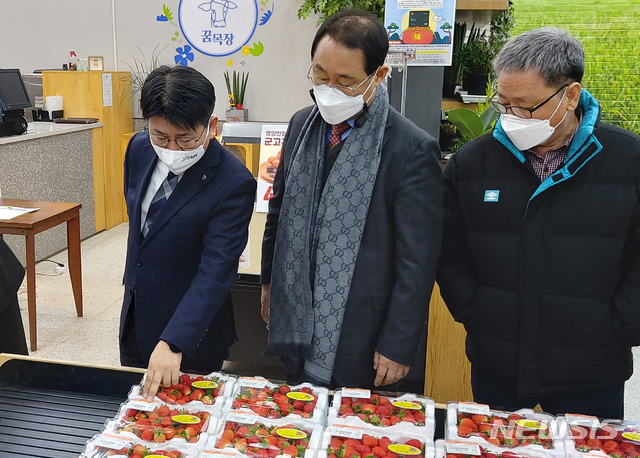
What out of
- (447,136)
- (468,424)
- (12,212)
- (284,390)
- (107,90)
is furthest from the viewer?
(107,90)

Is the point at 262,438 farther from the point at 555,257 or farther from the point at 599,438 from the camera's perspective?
the point at 555,257

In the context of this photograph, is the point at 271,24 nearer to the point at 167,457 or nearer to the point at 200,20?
the point at 200,20

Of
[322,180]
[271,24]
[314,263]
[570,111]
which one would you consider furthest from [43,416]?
[271,24]

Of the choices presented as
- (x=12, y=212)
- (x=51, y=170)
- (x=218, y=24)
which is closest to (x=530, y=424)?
(x=12, y=212)

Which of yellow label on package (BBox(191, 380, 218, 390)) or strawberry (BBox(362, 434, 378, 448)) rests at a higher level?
yellow label on package (BBox(191, 380, 218, 390))

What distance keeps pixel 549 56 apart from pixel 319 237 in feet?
2.32

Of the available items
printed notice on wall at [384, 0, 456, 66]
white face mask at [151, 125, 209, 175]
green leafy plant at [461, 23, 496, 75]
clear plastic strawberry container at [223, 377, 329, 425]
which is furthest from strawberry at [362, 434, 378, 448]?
green leafy plant at [461, 23, 496, 75]

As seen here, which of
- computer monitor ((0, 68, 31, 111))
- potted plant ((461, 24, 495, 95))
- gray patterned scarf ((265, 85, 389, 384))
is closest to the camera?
gray patterned scarf ((265, 85, 389, 384))

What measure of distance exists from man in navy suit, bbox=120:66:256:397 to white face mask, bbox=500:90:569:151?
2.20ft

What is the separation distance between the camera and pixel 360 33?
56.6 inches

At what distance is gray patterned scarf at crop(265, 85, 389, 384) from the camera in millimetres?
1549

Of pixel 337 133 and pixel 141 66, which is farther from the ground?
pixel 141 66

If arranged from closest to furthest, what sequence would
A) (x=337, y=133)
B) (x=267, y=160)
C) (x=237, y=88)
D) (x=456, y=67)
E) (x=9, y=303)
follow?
(x=337, y=133) → (x=9, y=303) → (x=267, y=160) → (x=456, y=67) → (x=237, y=88)

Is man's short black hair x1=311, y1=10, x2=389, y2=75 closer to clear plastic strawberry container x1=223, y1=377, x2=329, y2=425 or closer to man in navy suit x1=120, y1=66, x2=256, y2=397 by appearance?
man in navy suit x1=120, y1=66, x2=256, y2=397
